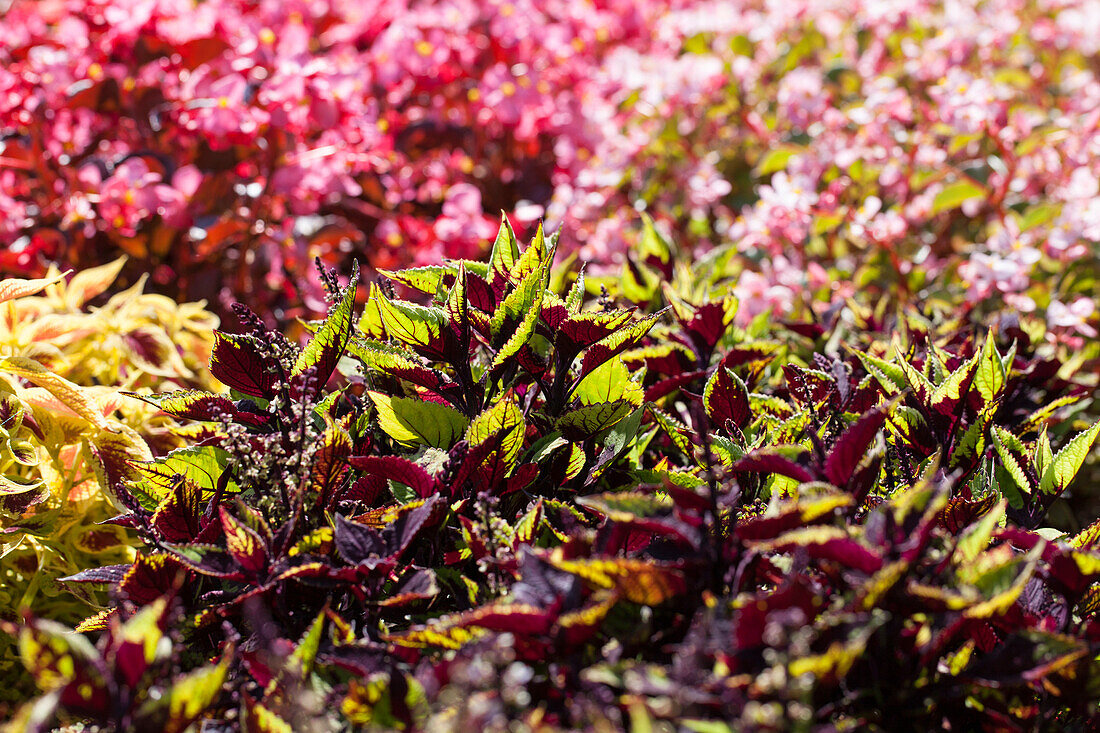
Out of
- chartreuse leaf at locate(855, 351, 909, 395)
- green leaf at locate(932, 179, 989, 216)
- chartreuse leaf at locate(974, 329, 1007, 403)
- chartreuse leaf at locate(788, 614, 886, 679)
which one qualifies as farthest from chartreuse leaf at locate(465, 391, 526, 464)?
green leaf at locate(932, 179, 989, 216)

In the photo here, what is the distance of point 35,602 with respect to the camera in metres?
1.45

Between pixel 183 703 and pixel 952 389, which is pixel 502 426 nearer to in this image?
pixel 183 703

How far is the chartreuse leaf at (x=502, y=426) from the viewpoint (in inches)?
42.9

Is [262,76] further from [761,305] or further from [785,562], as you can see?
[785,562]

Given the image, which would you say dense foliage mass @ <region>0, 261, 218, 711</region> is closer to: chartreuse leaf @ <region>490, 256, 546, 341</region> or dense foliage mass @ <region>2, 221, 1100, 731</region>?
dense foliage mass @ <region>2, 221, 1100, 731</region>

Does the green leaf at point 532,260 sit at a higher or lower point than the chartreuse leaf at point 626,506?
higher

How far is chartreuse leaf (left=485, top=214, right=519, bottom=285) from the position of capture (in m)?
1.28

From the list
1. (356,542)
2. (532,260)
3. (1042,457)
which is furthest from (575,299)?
(1042,457)

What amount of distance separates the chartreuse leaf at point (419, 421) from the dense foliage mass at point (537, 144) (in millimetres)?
1091

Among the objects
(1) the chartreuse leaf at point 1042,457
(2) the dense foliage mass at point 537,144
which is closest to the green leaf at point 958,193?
(2) the dense foliage mass at point 537,144

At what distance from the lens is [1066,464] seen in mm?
1218

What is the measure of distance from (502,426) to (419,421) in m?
0.13

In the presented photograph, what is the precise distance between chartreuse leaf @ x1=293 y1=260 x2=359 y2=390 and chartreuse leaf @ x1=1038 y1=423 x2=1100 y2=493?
1036 mm

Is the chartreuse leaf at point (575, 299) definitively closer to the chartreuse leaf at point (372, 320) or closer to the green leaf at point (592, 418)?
the green leaf at point (592, 418)
